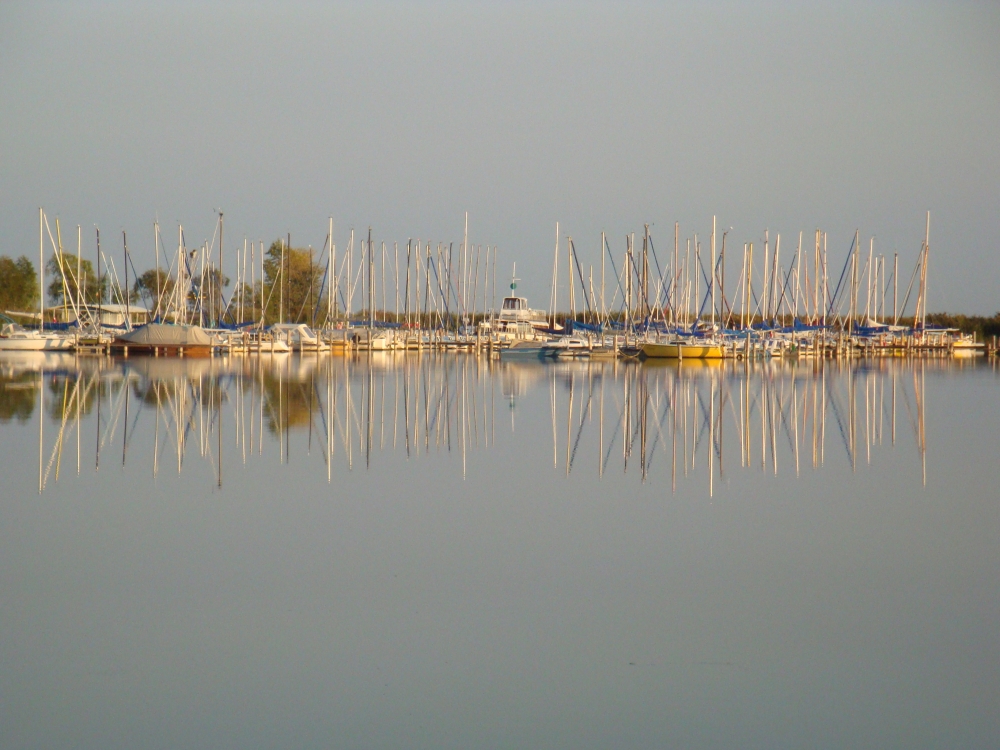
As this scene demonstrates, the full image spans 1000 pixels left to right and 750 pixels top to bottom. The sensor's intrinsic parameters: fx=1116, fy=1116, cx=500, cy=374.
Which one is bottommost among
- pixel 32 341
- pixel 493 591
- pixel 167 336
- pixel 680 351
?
pixel 32 341

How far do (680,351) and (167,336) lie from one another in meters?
23.9

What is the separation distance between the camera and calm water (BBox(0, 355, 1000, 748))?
5441 millimetres

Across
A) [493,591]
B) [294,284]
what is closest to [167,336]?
[294,284]

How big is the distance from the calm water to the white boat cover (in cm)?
3568

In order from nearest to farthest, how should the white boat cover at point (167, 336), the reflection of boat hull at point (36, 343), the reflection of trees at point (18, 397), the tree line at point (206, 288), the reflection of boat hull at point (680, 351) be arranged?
the reflection of trees at point (18, 397) < the reflection of boat hull at point (680, 351) < the white boat cover at point (167, 336) < the reflection of boat hull at point (36, 343) < the tree line at point (206, 288)

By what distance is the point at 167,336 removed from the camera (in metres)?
52.4

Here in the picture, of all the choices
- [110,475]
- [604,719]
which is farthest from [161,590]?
[110,475]

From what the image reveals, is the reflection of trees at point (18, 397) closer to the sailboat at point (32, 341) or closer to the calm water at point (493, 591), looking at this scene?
the calm water at point (493, 591)

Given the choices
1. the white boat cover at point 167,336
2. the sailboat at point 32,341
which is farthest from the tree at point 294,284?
the white boat cover at point 167,336

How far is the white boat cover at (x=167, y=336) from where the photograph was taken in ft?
172

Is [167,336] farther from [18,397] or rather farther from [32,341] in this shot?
[18,397]

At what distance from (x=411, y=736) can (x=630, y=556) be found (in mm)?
3880

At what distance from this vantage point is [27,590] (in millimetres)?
7531

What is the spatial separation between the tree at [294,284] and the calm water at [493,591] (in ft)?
228
